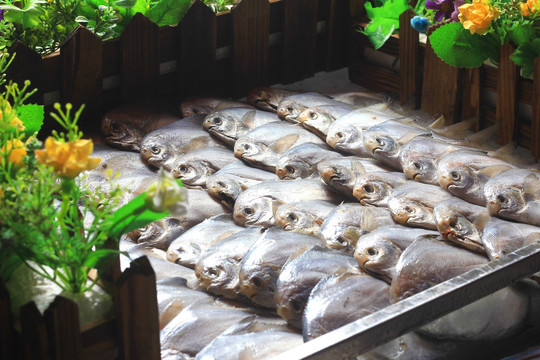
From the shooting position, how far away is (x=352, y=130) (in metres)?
3.28

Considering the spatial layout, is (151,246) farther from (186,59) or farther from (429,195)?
(186,59)

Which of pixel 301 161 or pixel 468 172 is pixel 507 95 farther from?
pixel 301 161

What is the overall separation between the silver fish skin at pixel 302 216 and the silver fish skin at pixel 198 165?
0.48 m

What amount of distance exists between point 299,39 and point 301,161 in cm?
117

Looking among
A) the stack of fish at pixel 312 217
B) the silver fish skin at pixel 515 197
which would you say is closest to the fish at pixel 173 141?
the stack of fish at pixel 312 217

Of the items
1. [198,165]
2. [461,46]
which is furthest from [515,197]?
[198,165]

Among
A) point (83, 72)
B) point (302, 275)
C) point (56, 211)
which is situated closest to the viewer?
point (56, 211)

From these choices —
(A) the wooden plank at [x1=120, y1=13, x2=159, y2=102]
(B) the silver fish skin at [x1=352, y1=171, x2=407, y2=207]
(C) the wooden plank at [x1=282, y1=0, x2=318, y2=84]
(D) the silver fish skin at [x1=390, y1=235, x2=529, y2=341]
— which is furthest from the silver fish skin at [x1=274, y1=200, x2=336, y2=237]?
(C) the wooden plank at [x1=282, y1=0, x2=318, y2=84]

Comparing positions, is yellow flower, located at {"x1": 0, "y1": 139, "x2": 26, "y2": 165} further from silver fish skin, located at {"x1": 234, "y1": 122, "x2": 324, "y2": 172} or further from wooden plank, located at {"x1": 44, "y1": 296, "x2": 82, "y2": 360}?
silver fish skin, located at {"x1": 234, "y1": 122, "x2": 324, "y2": 172}

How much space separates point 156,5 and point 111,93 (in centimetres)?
45

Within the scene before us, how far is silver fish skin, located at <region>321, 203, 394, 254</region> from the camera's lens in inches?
100

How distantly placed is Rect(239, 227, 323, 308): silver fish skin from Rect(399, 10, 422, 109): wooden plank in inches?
60.0

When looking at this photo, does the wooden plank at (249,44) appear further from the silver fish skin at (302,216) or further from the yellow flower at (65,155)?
the yellow flower at (65,155)

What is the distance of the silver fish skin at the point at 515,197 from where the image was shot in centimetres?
265
